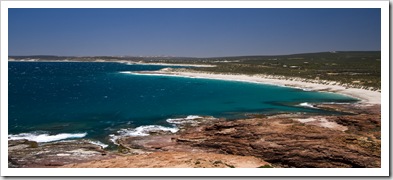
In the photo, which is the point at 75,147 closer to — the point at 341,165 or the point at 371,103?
the point at 341,165

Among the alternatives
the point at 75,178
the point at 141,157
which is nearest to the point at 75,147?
the point at 141,157

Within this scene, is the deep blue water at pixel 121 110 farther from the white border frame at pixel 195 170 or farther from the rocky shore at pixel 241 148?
the white border frame at pixel 195 170

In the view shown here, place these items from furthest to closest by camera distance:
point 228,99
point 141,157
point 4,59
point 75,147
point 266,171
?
1. point 228,99
2. point 75,147
3. point 141,157
4. point 4,59
5. point 266,171

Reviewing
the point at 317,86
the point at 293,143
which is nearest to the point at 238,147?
the point at 293,143

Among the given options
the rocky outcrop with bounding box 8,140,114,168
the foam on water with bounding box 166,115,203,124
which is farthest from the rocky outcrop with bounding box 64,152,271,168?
the foam on water with bounding box 166,115,203,124

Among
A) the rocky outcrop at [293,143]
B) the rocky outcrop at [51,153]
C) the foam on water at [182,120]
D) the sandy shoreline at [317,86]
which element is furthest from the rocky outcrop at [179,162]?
the sandy shoreline at [317,86]

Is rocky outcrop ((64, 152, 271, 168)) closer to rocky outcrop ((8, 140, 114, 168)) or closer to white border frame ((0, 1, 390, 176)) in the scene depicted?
white border frame ((0, 1, 390, 176))
